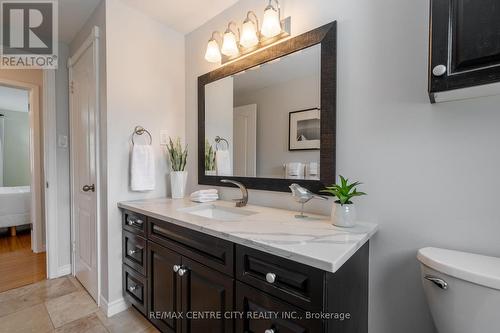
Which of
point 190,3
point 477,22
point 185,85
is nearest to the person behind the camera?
point 477,22

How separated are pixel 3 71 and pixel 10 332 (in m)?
2.66

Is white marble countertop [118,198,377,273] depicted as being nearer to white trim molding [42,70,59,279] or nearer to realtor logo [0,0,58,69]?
white trim molding [42,70,59,279]

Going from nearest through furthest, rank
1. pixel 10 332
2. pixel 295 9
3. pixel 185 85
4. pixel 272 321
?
pixel 272 321 < pixel 295 9 < pixel 10 332 < pixel 185 85

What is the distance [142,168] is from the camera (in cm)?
181

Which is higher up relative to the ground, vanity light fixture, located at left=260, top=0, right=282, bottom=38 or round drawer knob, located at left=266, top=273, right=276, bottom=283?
vanity light fixture, located at left=260, top=0, right=282, bottom=38

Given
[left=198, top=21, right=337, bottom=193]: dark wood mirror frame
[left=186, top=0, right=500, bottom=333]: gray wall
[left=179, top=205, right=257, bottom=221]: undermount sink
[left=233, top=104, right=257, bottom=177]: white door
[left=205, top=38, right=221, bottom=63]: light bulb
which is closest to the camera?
[left=186, top=0, right=500, bottom=333]: gray wall

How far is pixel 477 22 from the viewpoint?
699mm

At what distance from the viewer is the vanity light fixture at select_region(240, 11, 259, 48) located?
5.03 feet

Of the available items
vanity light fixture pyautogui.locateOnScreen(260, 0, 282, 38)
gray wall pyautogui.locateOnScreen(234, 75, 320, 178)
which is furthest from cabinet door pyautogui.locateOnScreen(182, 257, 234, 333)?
vanity light fixture pyautogui.locateOnScreen(260, 0, 282, 38)

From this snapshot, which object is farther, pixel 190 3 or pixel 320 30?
pixel 190 3

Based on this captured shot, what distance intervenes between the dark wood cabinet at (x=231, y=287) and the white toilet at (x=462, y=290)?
0.86 feet

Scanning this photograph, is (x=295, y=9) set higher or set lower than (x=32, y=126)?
higher

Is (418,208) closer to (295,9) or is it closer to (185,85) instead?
(295,9)

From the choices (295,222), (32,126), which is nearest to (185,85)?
(295,222)
